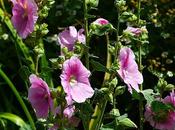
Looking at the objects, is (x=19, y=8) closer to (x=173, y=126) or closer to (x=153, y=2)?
(x=173, y=126)

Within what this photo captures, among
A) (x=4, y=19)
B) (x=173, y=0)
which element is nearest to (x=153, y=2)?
(x=173, y=0)

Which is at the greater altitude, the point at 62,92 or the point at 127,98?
the point at 62,92

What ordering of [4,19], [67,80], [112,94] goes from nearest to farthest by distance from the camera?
[67,80]
[112,94]
[4,19]

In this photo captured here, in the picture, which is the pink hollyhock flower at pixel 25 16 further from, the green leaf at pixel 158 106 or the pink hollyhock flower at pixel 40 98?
the green leaf at pixel 158 106

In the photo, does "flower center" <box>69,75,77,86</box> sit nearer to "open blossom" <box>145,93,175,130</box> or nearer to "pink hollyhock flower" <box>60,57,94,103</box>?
"pink hollyhock flower" <box>60,57,94,103</box>

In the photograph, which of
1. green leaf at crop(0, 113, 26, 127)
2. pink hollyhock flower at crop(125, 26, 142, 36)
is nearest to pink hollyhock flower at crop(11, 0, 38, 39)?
pink hollyhock flower at crop(125, 26, 142, 36)

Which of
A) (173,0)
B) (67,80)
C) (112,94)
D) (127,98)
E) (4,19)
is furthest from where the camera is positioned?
(173,0)
